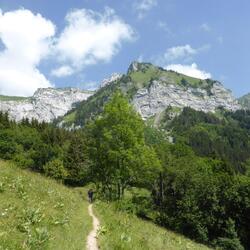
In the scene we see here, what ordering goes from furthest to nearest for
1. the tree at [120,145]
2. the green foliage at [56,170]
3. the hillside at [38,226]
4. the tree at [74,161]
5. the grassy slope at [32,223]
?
1. the tree at [74,161]
2. the green foliage at [56,170]
3. the tree at [120,145]
4. the hillside at [38,226]
5. the grassy slope at [32,223]

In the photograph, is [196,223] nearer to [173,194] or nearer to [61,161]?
[173,194]

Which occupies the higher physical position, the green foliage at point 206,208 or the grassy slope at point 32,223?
the grassy slope at point 32,223

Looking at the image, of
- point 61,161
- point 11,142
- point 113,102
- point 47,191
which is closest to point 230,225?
point 113,102

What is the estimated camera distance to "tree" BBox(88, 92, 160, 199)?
1720 inches

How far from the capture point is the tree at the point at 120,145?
43.7m

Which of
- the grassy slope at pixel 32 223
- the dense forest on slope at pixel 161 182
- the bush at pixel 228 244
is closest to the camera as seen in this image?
the grassy slope at pixel 32 223

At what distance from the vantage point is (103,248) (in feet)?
48.8

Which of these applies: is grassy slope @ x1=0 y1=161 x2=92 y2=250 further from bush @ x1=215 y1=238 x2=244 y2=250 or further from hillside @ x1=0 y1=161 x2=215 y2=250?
bush @ x1=215 y1=238 x2=244 y2=250

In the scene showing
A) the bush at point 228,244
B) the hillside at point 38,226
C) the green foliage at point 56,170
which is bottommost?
the bush at point 228,244

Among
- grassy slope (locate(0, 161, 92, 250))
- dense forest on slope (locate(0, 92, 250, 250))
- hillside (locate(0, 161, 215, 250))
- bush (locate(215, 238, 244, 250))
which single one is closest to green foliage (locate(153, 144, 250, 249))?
dense forest on slope (locate(0, 92, 250, 250))

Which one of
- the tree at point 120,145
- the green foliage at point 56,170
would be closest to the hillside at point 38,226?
the tree at point 120,145

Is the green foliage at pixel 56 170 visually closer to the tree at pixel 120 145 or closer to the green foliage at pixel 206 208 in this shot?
the green foliage at pixel 206 208

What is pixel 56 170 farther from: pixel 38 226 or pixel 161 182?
pixel 38 226

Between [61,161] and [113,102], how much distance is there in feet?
220
